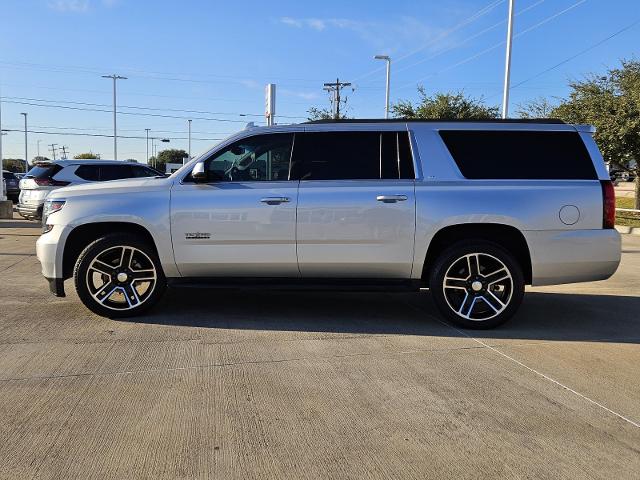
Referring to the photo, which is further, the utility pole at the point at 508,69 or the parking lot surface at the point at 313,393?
the utility pole at the point at 508,69

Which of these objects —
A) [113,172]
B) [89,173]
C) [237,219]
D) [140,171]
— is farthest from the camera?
[140,171]

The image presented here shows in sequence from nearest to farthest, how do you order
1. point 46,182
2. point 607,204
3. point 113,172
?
point 607,204 < point 46,182 < point 113,172

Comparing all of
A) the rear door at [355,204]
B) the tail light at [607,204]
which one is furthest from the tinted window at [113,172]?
the tail light at [607,204]

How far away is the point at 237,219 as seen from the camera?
534 centimetres

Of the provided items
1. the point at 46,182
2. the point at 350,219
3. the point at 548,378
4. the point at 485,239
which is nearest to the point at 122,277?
the point at 350,219

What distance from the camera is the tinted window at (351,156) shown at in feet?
17.8

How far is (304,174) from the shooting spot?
17.9 feet

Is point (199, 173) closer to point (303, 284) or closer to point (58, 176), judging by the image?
point (303, 284)

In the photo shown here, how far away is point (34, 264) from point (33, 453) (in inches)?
265

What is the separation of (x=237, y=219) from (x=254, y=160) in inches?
25.5

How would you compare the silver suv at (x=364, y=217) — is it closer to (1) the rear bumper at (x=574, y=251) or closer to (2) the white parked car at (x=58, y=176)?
(1) the rear bumper at (x=574, y=251)

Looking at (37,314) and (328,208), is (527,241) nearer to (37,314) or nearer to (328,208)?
(328,208)

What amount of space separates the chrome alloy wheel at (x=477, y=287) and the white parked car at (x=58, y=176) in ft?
30.0

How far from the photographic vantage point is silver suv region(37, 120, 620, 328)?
527 cm
